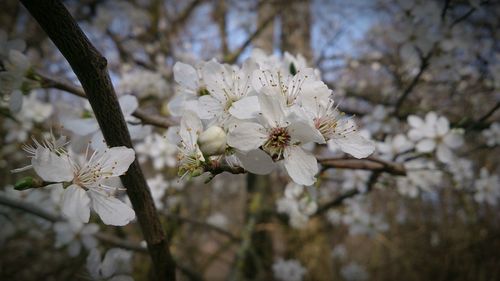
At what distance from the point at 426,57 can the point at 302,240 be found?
259 cm

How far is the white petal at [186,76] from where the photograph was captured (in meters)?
1.15

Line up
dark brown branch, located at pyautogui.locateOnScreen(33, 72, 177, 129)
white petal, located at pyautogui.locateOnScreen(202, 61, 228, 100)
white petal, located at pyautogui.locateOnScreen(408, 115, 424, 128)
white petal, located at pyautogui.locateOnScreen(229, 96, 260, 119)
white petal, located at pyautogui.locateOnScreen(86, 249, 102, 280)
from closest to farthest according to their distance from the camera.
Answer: white petal, located at pyautogui.locateOnScreen(229, 96, 260, 119) < white petal, located at pyautogui.locateOnScreen(202, 61, 228, 100) < dark brown branch, located at pyautogui.locateOnScreen(33, 72, 177, 129) < white petal, located at pyautogui.locateOnScreen(86, 249, 102, 280) < white petal, located at pyautogui.locateOnScreen(408, 115, 424, 128)

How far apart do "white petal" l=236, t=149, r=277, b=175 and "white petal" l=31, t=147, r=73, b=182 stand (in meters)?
0.47

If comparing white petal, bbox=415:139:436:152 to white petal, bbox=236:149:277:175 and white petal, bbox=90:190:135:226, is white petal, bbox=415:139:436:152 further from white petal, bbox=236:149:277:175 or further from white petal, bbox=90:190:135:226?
white petal, bbox=90:190:135:226

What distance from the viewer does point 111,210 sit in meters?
0.90

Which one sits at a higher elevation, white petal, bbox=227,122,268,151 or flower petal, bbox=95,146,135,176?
white petal, bbox=227,122,268,151

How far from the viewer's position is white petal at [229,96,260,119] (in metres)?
0.82

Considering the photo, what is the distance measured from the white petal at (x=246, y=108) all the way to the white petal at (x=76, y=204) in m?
0.47

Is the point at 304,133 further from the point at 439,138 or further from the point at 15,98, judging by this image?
the point at 439,138

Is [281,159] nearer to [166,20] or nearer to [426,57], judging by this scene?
[426,57]

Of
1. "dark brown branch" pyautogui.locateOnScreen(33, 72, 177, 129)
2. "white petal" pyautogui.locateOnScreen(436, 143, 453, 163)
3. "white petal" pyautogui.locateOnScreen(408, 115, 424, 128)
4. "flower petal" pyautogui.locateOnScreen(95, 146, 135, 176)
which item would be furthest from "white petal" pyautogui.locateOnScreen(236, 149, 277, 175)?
"white petal" pyautogui.locateOnScreen(408, 115, 424, 128)

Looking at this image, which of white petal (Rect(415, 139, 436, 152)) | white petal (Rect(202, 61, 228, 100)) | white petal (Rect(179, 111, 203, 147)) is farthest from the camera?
white petal (Rect(415, 139, 436, 152))

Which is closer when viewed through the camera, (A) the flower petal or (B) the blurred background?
(A) the flower petal

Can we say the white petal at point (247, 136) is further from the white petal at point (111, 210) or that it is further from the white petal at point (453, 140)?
the white petal at point (453, 140)
